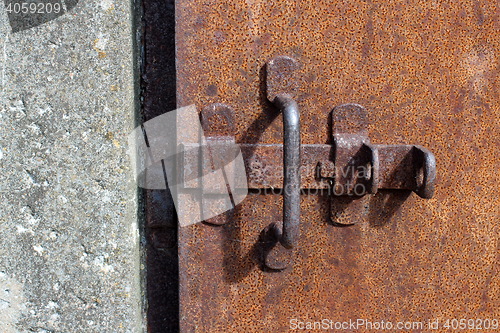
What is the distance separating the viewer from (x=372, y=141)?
73 centimetres

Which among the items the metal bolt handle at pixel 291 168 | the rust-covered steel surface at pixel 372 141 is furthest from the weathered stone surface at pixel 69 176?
the metal bolt handle at pixel 291 168

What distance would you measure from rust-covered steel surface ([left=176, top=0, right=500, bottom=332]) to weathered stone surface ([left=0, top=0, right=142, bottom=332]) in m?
0.13

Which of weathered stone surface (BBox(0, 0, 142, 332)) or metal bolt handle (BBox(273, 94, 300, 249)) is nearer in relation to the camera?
metal bolt handle (BBox(273, 94, 300, 249))

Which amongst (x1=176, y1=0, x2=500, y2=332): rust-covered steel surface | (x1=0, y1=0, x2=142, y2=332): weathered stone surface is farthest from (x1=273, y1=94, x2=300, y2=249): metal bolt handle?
(x1=0, y1=0, x2=142, y2=332): weathered stone surface

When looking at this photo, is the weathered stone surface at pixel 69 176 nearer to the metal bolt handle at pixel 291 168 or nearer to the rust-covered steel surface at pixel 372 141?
the rust-covered steel surface at pixel 372 141

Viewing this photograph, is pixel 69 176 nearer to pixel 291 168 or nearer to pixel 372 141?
pixel 291 168

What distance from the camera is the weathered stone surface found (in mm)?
742

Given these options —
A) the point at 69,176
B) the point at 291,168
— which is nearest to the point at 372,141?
the point at 291,168

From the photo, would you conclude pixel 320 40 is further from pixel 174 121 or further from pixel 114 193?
pixel 114 193

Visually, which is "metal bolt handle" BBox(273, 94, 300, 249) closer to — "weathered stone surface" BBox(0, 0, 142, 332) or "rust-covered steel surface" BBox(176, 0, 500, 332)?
Result: "rust-covered steel surface" BBox(176, 0, 500, 332)

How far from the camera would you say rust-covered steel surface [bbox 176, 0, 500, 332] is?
70cm

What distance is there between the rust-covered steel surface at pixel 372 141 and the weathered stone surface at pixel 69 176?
128 millimetres

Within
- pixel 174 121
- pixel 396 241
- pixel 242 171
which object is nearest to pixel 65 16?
pixel 174 121

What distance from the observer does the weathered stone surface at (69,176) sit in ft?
2.43
